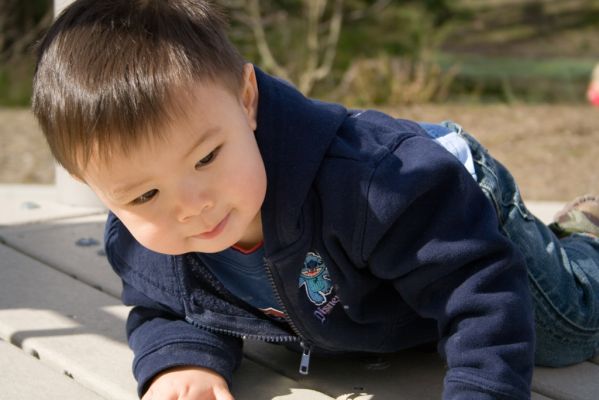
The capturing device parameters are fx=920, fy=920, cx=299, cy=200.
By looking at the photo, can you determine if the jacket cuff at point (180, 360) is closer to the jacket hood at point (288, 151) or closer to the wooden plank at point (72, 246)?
the jacket hood at point (288, 151)

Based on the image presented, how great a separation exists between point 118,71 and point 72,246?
1296 mm

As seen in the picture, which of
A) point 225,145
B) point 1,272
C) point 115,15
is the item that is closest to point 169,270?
point 225,145

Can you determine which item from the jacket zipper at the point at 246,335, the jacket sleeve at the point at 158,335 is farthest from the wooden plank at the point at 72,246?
the jacket zipper at the point at 246,335

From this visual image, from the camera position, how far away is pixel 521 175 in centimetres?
468

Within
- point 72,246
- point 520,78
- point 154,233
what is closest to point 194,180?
point 154,233

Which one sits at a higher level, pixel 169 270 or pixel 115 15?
pixel 115 15

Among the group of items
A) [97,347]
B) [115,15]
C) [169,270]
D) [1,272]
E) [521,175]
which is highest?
[115,15]

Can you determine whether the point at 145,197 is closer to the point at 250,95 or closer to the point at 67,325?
the point at 250,95

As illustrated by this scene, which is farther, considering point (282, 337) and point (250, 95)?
point (282, 337)

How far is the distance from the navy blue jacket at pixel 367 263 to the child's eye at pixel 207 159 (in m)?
0.14

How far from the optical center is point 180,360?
5.54 ft

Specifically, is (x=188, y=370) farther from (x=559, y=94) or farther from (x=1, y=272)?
(x=559, y=94)

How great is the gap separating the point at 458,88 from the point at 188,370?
591 centimetres

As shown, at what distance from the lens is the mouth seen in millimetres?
1494
